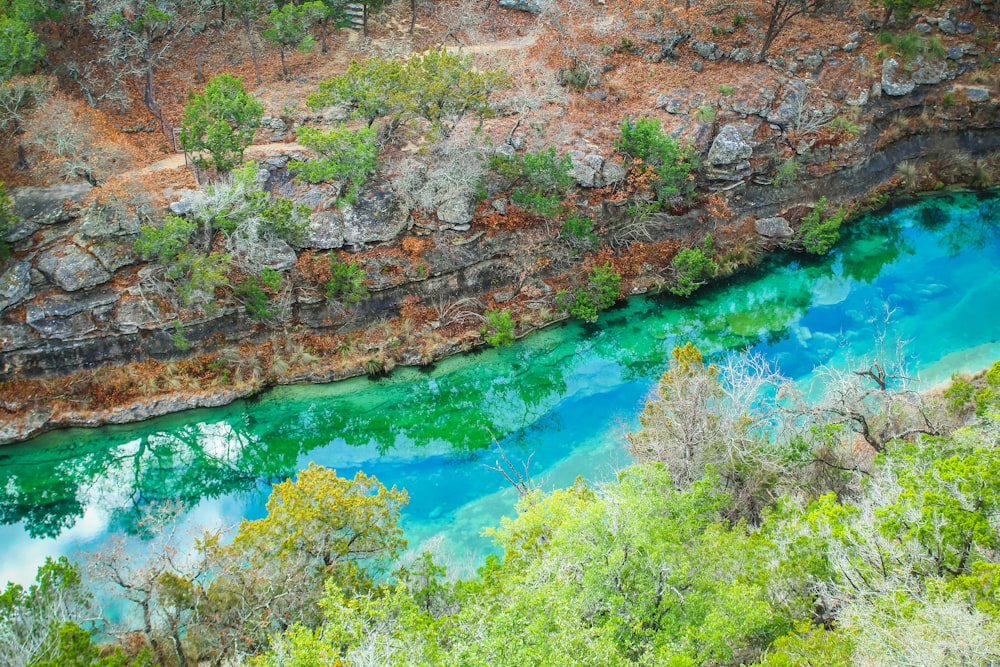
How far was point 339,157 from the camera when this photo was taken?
26.7m

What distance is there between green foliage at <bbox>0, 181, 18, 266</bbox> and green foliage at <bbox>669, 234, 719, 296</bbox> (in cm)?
2463

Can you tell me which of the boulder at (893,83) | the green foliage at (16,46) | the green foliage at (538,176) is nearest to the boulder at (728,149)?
the green foliage at (538,176)

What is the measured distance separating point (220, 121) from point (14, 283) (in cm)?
910

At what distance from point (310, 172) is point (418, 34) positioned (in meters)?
13.0

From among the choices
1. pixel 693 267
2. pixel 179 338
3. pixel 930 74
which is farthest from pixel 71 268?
pixel 930 74

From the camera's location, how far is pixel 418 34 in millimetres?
35406

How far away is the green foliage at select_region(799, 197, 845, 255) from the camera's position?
30.2m

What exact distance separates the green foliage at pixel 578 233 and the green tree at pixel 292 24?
44.3 ft

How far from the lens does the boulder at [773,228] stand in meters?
31.2

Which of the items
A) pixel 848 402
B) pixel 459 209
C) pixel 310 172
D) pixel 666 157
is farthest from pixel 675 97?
pixel 848 402

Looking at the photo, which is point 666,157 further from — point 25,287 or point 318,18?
point 25,287

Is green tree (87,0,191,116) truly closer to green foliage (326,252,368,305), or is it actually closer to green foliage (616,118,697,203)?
green foliage (326,252,368,305)

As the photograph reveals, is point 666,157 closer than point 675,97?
Yes

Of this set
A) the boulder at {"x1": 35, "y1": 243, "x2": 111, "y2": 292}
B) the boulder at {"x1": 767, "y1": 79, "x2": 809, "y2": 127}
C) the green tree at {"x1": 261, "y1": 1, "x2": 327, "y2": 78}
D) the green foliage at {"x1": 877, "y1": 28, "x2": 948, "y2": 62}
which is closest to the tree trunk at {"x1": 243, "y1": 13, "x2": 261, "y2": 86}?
the green tree at {"x1": 261, "y1": 1, "x2": 327, "y2": 78}
